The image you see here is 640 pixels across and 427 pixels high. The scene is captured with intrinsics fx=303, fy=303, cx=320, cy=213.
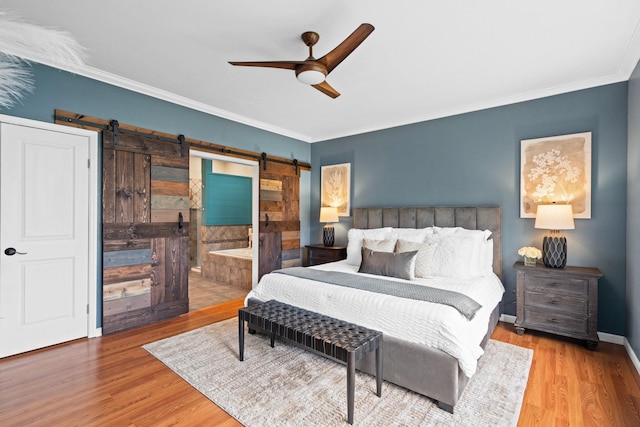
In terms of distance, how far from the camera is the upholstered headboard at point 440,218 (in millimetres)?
3764

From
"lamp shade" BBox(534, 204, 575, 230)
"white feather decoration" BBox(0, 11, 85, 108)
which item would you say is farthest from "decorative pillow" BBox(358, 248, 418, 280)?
"white feather decoration" BBox(0, 11, 85, 108)

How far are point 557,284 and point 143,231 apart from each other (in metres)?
4.58

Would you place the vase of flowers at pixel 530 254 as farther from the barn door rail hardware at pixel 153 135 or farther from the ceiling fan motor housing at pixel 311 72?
the barn door rail hardware at pixel 153 135

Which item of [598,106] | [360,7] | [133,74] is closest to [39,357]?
[133,74]

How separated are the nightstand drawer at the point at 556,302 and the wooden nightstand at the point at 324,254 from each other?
2534mm

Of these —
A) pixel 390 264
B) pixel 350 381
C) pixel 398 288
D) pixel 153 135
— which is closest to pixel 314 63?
pixel 398 288

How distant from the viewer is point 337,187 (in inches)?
216

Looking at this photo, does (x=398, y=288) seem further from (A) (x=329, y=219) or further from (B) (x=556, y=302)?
(A) (x=329, y=219)

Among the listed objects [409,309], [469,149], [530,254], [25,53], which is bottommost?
[409,309]

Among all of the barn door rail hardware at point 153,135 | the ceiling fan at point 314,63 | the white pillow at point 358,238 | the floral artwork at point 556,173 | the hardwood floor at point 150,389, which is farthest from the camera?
the white pillow at point 358,238

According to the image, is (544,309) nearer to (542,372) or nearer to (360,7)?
(542,372)

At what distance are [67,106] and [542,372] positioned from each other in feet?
16.6

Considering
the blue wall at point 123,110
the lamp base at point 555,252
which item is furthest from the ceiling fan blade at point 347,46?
the lamp base at point 555,252

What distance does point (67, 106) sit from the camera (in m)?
3.06
